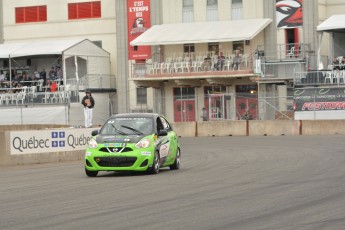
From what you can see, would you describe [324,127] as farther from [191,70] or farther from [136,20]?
[136,20]

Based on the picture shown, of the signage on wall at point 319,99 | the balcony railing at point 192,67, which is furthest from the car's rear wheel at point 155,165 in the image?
the balcony railing at point 192,67

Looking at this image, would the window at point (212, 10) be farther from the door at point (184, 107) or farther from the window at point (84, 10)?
the window at point (84, 10)

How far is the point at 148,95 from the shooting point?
6334 cm

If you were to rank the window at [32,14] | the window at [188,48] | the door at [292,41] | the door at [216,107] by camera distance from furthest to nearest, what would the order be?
the window at [32,14] < the window at [188,48] < the door at [292,41] < the door at [216,107]

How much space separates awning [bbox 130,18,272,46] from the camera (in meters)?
Answer: 57.4

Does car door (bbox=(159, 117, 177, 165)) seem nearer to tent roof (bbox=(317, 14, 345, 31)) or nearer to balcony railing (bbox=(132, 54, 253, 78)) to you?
tent roof (bbox=(317, 14, 345, 31))

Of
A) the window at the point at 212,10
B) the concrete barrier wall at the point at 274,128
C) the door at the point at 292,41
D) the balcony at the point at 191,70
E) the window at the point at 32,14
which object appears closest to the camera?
the concrete barrier wall at the point at 274,128

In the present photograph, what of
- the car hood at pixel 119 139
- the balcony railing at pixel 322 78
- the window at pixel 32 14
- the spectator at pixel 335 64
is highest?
the window at pixel 32 14

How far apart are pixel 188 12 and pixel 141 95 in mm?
6422

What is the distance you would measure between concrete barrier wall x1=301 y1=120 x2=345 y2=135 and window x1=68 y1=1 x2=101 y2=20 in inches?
987

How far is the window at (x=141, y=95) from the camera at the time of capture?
6369 cm

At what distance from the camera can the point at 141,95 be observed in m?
63.8

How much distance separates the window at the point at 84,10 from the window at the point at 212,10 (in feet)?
27.7

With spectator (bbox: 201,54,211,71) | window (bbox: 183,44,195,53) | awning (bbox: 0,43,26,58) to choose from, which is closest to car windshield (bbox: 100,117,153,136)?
spectator (bbox: 201,54,211,71)
